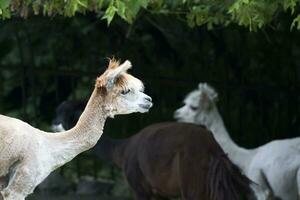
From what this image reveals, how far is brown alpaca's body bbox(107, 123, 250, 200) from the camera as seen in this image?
7.80 m

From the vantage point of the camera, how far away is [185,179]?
7945 millimetres

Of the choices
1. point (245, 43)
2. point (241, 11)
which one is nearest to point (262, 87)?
point (245, 43)

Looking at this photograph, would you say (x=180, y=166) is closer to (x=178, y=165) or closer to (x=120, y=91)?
(x=178, y=165)

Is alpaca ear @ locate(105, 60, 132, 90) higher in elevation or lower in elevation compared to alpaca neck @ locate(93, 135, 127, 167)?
higher

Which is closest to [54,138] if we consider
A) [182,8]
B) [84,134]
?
[84,134]

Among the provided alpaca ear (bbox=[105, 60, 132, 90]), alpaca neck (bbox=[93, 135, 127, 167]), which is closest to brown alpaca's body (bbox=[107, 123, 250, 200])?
alpaca neck (bbox=[93, 135, 127, 167])

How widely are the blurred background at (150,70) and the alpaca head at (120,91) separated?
14.5ft

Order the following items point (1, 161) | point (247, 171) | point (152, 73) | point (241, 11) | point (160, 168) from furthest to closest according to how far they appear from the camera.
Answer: point (152, 73), point (247, 171), point (160, 168), point (241, 11), point (1, 161)

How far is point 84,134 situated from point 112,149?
3.29 m

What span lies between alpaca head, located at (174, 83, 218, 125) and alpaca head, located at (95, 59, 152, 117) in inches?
149

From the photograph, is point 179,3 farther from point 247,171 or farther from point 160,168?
point 247,171

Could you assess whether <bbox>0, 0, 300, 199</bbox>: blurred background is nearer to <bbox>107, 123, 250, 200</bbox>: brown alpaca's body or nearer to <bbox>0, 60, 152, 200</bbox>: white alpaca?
<bbox>107, 123, 250, 200</bbox>: brown alpaca's body

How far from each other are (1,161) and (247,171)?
12.8 ft

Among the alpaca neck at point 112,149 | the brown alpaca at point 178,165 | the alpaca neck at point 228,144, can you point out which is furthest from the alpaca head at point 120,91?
the alpaca neck at point 228,144
